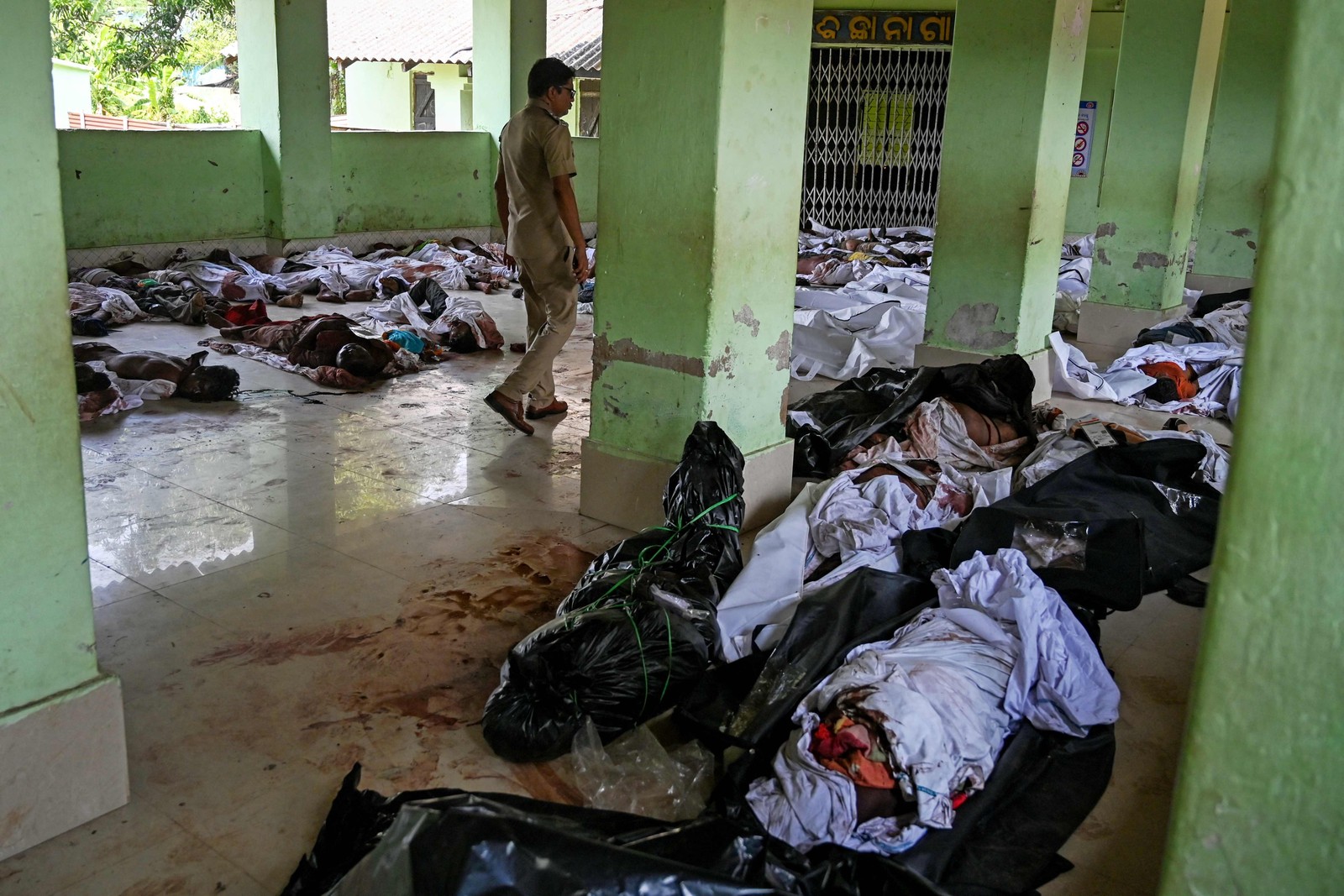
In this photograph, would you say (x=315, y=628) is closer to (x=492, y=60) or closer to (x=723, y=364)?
(x=723, y=364)

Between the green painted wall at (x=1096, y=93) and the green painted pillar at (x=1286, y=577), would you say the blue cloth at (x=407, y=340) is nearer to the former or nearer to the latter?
the green painted pillar at (x=1286, y=577)

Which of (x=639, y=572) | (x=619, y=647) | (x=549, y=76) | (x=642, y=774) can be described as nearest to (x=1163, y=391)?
(x=549, y=76)

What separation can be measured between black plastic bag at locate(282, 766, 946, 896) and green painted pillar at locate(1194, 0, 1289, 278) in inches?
354

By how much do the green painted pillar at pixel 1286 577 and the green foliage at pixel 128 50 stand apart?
2075cm

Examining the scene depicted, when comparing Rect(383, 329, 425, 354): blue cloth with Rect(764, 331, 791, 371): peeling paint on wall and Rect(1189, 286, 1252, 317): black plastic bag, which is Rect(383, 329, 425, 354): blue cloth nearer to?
Rect(764, 331, 791, 371): peeling paint on wall

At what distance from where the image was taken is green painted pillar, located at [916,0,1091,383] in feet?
19.0

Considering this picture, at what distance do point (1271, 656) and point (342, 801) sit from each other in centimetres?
191

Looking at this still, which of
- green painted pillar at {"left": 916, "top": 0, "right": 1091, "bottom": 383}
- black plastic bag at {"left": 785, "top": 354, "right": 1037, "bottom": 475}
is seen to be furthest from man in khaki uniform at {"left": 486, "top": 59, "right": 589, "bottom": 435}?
green painted pillar at {"left": 916, "top": 0, "right": 1091, "bottom": 383}

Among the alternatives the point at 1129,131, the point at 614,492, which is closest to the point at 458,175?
the point at 1129,131

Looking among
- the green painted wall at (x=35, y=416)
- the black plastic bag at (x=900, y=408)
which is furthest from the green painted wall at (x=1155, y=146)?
the green painted wall at (x=35, y=416)

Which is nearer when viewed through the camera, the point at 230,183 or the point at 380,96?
the point at 230,183

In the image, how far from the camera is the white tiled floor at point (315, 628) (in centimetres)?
246

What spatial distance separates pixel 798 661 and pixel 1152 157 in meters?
6.34

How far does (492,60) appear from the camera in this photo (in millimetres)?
12102
